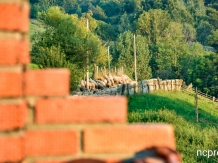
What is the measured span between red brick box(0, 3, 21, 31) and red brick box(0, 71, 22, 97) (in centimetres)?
11

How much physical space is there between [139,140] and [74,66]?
1072 inches

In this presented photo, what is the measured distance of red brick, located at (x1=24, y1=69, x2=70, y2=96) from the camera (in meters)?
1.37

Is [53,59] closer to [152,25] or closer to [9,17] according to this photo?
[9,17]

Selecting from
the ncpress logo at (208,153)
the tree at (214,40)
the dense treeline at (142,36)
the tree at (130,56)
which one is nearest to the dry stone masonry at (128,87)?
the dense treeline at (142,36)

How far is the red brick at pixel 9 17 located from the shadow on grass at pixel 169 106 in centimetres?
2640

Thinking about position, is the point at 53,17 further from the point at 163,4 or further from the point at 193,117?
the point at 163,4

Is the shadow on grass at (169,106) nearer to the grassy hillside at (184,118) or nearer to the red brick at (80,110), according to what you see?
the grassy hillside at (184,118)

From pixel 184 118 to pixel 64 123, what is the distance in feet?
85.8

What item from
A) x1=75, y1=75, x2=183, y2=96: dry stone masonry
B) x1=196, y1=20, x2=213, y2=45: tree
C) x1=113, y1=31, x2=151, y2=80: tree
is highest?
x1=196, y1=20, x2=213, y2=45: tree

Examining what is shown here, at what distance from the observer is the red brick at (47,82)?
137 cm

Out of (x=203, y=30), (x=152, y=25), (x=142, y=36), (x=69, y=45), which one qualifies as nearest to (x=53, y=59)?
(x=69, y=45)

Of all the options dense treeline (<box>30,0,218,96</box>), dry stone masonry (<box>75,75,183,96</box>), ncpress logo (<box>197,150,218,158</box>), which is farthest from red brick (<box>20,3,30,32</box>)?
dry stone masonry (<box>75,75,183,96</box>)

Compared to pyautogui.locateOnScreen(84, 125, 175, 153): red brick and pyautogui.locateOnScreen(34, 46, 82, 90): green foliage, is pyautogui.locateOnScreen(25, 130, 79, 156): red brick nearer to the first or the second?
pyautogui.locateOnScreen(84, 125, 175, 153): red brick

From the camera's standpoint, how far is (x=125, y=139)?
137cm
